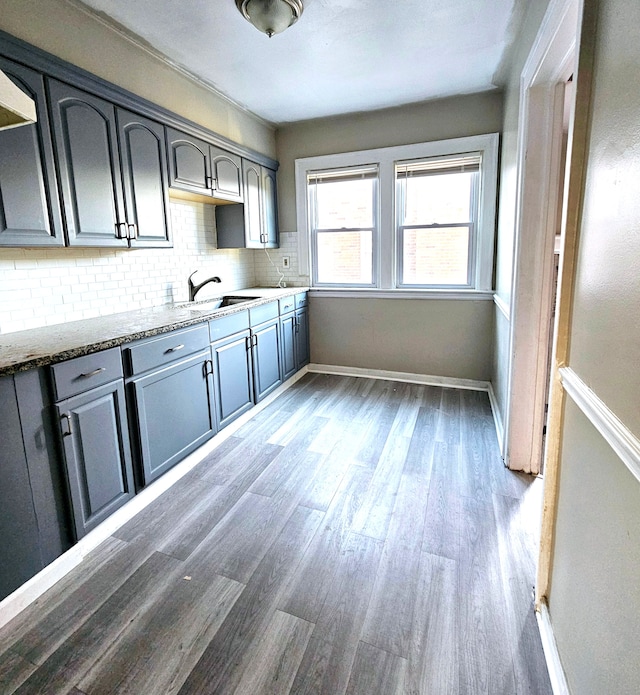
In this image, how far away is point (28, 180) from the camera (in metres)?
1.79

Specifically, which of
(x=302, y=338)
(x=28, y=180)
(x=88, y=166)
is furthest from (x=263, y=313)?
(x=28, y=180)

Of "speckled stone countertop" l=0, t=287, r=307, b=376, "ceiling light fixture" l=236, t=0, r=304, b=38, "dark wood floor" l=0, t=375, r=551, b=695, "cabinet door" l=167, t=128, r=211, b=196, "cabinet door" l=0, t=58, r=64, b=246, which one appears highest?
"ceiling light fixture" l=236, t=0, r=304, b=38

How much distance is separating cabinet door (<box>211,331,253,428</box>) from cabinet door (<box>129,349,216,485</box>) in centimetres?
11

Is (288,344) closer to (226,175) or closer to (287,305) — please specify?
(287,305)

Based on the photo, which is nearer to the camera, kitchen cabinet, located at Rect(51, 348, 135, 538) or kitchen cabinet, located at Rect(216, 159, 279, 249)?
kitchen cabinet, located at Rect(51, 348, 135, 538)

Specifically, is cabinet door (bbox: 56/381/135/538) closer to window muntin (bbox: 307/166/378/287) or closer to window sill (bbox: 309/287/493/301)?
window sill (bbox: 309/287/493/301)

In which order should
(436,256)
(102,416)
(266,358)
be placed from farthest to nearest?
(436,256) → (266,358) → (102,416)

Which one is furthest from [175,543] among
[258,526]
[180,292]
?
[180,292]

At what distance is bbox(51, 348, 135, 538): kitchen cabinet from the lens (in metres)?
1.61

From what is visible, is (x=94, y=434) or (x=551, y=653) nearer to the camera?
(x=551, y=653)

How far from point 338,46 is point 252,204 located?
1.43 metres

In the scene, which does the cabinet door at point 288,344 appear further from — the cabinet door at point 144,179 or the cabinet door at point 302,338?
the cabinet door at point 144,179

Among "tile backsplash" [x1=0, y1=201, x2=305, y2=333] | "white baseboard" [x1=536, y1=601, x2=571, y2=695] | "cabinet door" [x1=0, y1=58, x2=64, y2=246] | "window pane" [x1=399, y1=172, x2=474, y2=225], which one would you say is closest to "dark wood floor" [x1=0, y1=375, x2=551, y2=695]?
"white baseboard" [x1=536, y1=601, x2=571, y2=695]

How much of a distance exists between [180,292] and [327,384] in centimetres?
160
